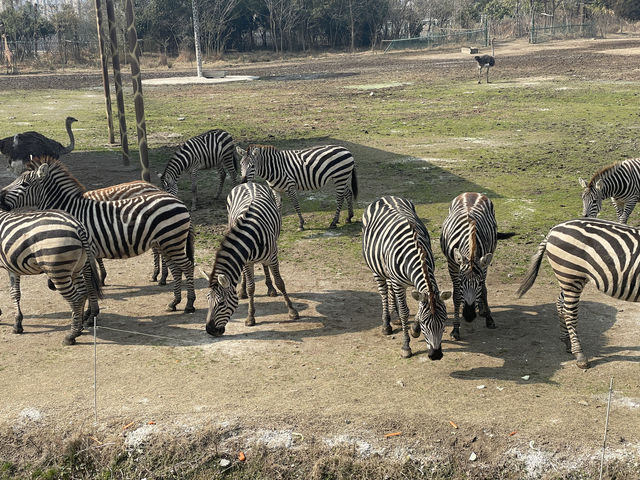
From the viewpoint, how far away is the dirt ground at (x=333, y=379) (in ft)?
19.8

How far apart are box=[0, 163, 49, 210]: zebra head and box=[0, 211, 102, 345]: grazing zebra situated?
46.4 inches

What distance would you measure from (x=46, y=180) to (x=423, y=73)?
107ft

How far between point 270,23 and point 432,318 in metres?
58.6

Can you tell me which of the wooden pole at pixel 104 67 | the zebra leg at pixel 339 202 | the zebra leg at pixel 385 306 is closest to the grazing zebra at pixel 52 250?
the zebra leg at pixel 385 306

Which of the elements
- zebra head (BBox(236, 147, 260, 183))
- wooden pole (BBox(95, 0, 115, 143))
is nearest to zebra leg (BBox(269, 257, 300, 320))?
zebra head (BBox(236, 147, 260, 183))

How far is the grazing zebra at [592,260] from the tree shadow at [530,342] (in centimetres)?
34

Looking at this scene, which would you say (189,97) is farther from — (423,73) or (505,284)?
(505,284)

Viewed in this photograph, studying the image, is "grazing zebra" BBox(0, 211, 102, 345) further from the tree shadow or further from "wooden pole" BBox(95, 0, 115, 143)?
"wooden pole" BBox(95, 0, 115, 143)

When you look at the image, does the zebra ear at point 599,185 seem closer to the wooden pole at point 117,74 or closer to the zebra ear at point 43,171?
the zebra ear at point 43,171

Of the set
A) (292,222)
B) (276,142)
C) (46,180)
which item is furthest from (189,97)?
(46,180)

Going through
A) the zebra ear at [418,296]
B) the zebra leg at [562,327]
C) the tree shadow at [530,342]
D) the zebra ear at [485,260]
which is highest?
the zebra ear at [485,260]

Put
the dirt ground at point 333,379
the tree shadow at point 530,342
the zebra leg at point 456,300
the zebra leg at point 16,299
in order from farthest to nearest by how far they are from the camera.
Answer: the zebra leg at point 16,299
the zebra leg at point 456,300
the tree shadow at point 530,342
the dirt ground at point 333,379

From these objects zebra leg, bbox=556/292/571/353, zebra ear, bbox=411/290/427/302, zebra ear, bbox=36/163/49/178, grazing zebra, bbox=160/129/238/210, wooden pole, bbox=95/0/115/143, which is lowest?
zebra leg, bbox=556/292/571/353

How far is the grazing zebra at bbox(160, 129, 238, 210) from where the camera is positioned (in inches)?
552
